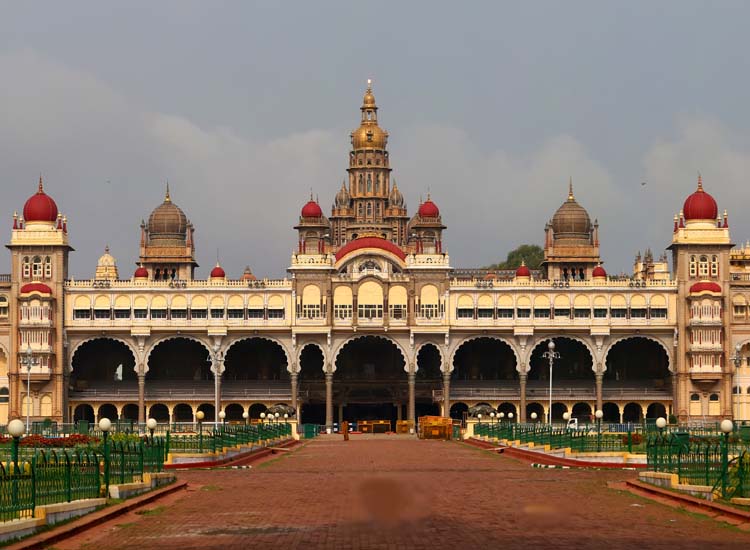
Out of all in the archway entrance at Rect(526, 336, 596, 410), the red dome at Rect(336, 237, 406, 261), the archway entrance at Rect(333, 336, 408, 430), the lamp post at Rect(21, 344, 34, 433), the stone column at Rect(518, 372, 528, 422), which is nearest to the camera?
the lamp post at Rect(21, 344, 34, 433)

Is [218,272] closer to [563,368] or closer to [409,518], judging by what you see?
[563,368]

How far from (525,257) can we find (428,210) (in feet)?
162

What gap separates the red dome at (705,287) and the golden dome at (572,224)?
2131cm

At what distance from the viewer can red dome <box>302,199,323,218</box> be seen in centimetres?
12231

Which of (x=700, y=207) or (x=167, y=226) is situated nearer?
(x=700, y=207)

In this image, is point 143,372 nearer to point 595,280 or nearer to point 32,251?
point 32,251

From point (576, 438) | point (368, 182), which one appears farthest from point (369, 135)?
point (576, 438)

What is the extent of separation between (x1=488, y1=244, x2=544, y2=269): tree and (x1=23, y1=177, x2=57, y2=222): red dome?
72482 millimetres

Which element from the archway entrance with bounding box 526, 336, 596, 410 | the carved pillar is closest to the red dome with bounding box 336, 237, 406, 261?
the carved pillar

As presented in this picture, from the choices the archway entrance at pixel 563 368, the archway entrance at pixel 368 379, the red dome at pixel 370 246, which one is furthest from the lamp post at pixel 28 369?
the archway entrance at pixel 563 368

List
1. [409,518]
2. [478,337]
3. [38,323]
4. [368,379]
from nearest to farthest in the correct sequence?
[409,518] → [38,323] → [478,337] → [368,379]

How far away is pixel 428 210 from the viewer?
128 metres

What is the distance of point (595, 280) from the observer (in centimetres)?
11288

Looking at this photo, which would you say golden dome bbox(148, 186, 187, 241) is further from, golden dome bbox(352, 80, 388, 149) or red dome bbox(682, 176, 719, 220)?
red dome bbox(682, 176, 719, 220)
